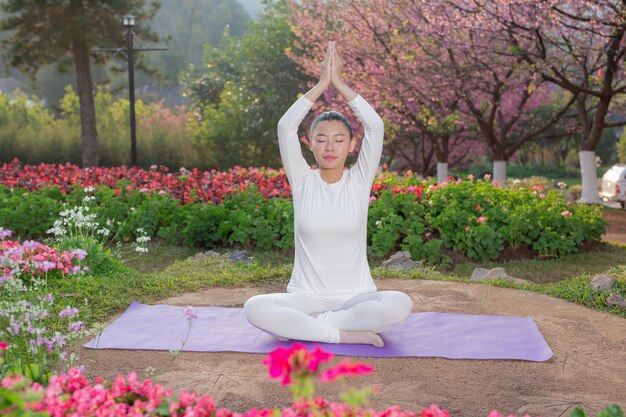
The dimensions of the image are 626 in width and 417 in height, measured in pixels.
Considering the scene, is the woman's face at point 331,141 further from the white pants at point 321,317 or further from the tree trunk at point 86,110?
the tree trunk at point 86,110

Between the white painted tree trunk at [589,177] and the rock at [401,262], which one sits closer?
the rock at [401,262]

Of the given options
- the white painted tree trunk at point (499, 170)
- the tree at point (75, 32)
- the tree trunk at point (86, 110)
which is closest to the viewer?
the white painted tree trunk at point (499, 170)

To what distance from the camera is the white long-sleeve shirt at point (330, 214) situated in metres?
5.17

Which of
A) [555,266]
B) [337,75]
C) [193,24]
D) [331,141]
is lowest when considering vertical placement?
[555,266]

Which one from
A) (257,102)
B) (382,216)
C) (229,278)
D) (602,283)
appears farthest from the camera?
(257,102)

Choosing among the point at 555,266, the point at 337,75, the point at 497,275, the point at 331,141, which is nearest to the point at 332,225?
the point at 331,141

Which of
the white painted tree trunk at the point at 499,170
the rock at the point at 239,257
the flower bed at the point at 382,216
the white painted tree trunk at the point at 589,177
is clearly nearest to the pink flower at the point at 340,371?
the rock at the point at 239,257

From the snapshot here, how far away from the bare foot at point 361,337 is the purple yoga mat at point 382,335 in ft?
0.12

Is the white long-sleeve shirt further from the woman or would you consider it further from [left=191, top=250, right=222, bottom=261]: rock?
[left=191, top=250, right=222, bottom=261]: rock

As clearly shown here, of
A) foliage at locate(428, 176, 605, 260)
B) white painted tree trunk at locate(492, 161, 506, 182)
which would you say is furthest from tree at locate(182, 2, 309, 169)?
foliage at locate(428, 176, 605, 260)

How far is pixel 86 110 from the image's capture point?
75.3 feet

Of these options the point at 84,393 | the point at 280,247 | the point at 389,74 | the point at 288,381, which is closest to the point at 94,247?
the point at 280,247

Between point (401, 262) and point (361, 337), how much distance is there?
13.9ft

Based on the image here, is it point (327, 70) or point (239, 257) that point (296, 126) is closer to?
point (327, 70)
